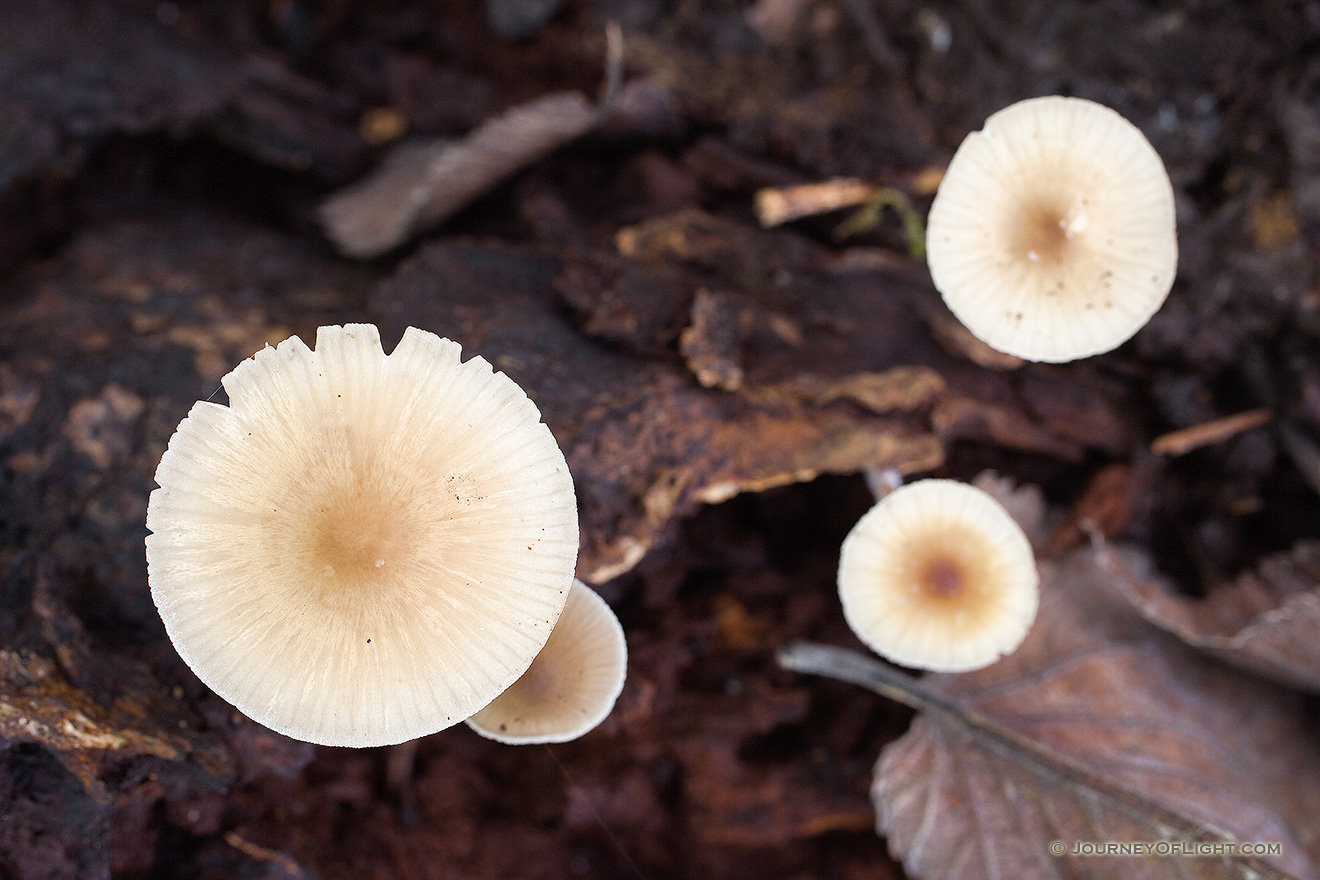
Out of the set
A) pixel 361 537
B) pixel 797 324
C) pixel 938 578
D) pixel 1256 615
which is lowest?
pixel 1256 615

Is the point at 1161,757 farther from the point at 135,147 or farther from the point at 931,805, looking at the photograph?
the point at 135,147

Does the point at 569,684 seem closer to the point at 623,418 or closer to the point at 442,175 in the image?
the point at 623,418

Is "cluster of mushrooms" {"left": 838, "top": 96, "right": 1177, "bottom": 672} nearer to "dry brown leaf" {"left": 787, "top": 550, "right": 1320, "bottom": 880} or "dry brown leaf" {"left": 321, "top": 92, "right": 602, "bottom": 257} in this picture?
"dry brown leaf" {"left": 787, "top": 550, "right": 1320, "bottom": 880}

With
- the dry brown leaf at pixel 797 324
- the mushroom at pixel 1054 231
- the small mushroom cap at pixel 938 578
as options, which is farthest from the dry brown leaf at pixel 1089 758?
the mushroom at pixel 1054 231

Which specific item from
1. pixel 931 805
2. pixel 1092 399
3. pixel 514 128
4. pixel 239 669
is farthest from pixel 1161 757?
pixel 514 128

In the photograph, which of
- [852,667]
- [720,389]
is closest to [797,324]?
[720,389]

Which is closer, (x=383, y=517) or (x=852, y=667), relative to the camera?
(x=383, y=517)

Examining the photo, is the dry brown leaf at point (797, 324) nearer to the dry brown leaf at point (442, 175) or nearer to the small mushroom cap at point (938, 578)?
the small mushroom cap at point (938, 578)
